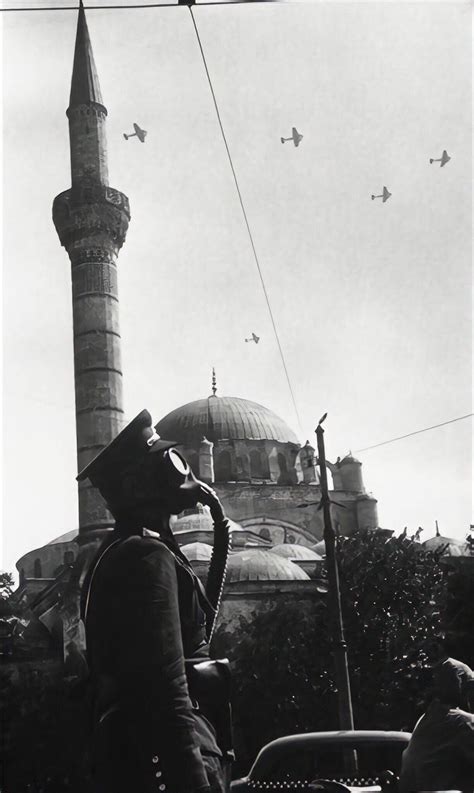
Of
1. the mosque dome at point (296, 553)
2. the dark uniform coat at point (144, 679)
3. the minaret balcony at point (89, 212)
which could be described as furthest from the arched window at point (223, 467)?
the dark uniform coat at point (144, 679)

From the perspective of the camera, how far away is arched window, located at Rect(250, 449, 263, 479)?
34847 millimetres

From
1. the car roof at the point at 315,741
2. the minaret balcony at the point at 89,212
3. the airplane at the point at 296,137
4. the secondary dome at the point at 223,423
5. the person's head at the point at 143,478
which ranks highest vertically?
the minaret balcony at the point at 89,212

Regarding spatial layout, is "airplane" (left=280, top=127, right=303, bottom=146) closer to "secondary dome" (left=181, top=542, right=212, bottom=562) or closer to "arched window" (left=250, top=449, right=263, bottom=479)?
"secondary dome" (left=181, top=542, right=212, bottom=562)

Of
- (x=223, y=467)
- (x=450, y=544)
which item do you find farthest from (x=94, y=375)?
(x=450, y=544)

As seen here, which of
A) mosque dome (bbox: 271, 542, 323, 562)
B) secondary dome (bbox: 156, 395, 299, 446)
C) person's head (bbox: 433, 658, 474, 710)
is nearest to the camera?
person's head (bbox: 433, 658, 474, 710)

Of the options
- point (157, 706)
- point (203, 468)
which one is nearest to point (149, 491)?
point (157, 706)

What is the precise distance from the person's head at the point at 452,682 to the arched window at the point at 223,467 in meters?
31.1

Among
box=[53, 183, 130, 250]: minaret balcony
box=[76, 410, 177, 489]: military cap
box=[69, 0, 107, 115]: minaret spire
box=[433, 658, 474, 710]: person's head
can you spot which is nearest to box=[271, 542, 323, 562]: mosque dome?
box=[53, 183, 130, 250]: minaret balcony

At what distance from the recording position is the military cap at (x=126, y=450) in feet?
11.1

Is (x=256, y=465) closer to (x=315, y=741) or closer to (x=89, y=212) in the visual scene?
(x=89, y=212)

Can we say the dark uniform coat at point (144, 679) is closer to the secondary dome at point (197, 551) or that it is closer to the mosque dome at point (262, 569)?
the mosque dome at point (262, 569)

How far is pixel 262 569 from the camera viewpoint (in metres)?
24.4

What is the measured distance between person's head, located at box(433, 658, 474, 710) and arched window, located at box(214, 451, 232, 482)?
1225 inches

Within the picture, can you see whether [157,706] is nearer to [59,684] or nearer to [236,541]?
[59,684]
